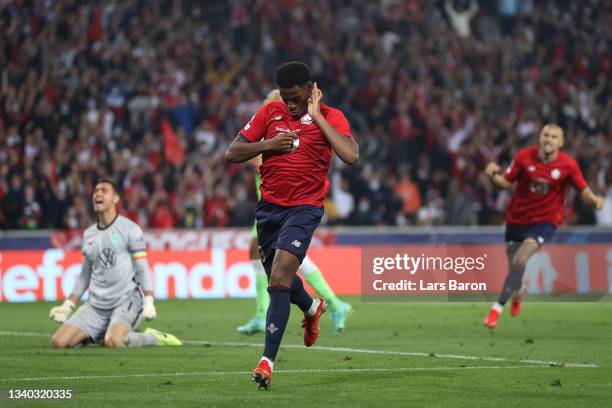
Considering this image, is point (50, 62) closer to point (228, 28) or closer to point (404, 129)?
point (228, 28)

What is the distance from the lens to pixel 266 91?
2905 centimetres

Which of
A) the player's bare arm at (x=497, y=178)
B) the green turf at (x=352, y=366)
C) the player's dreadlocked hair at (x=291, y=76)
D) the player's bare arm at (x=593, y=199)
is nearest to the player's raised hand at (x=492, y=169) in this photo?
the player's bare arm at (x=497, y=178)

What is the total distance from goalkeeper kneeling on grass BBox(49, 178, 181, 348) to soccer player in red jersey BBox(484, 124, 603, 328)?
184 inches

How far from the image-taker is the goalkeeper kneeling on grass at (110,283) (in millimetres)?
13445

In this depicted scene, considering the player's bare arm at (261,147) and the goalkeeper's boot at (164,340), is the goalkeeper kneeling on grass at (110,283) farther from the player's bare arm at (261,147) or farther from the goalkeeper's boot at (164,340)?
the player's bare arm at (261,147)

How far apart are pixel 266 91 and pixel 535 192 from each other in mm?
13647

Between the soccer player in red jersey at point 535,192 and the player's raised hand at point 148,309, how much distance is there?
496 centimetres

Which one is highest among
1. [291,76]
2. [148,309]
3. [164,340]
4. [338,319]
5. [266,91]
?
[266,91]

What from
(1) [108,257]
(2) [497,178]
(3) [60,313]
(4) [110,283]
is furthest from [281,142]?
(2) [497,178]

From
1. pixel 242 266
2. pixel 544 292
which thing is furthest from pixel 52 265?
pixel 544 292

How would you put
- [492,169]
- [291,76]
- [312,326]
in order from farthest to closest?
[492,169] < [312,326] < [291,76]

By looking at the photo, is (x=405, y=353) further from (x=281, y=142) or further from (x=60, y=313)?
(x=281, y=142)

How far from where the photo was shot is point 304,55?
30484mm

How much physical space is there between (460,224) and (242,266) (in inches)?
226
